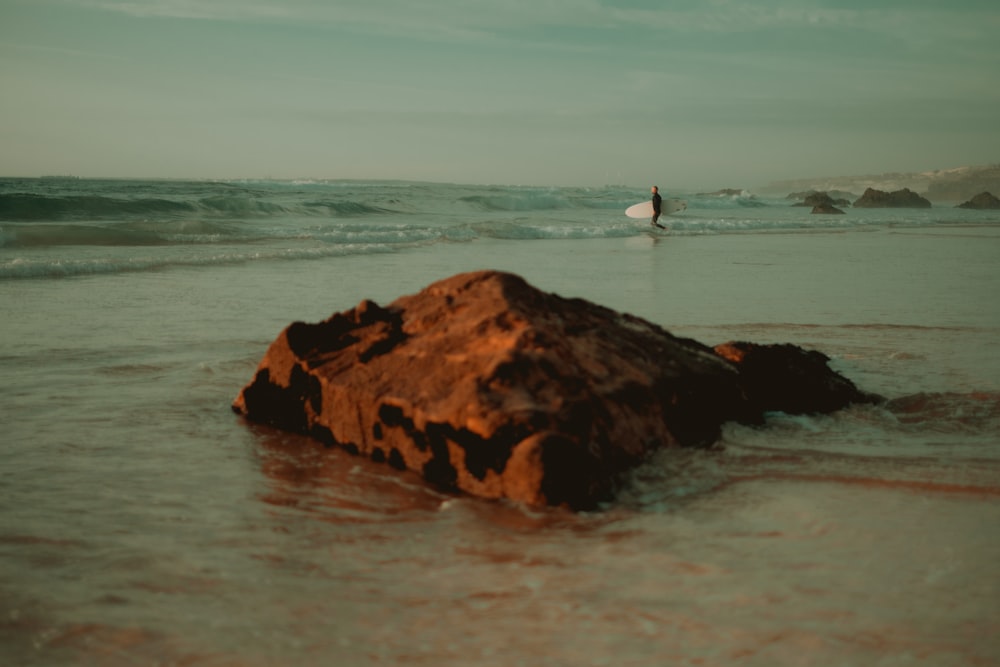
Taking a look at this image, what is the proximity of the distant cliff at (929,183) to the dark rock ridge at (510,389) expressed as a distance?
3390 inches

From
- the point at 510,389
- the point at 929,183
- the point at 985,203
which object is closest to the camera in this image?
the point at 510,389

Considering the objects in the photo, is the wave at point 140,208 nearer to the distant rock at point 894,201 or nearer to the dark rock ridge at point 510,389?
the dark rock ridge at point 510,389

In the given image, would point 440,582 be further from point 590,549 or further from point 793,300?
point 793,300

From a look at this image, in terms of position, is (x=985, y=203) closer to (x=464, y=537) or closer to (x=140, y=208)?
(x=140, y=208)

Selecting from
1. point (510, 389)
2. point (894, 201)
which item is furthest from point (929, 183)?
point (510, 389)

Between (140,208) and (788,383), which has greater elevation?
(140,208)

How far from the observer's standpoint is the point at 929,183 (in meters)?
106

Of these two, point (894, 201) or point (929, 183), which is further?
point (929, 183)

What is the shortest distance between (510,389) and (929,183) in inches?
4588

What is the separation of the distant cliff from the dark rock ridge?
282 feet

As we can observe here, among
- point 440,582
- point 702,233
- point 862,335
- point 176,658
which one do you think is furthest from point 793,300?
point 702,233

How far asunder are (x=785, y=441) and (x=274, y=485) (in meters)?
2.42

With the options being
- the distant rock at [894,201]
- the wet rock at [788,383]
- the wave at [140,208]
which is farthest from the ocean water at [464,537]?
the distant rock at [894,201]

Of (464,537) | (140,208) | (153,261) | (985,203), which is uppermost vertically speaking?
(985,203)
